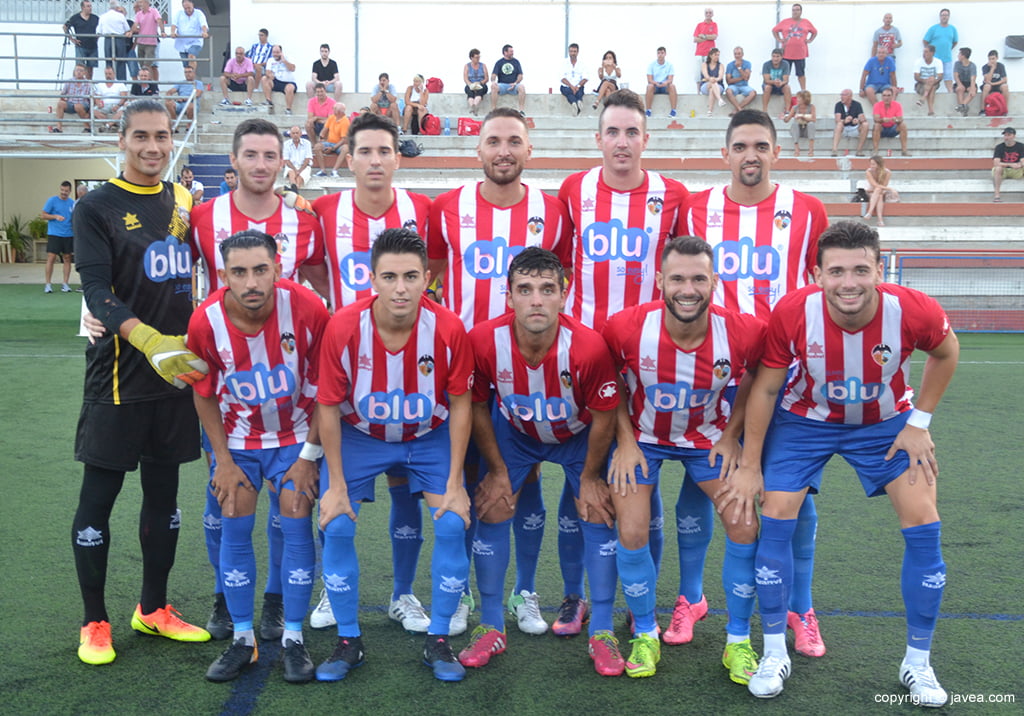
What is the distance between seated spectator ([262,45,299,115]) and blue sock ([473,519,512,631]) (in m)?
15.6

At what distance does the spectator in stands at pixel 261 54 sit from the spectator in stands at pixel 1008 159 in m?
13.2

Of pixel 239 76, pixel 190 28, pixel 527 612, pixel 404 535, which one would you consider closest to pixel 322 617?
pixel 404 535

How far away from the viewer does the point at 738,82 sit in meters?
18.1

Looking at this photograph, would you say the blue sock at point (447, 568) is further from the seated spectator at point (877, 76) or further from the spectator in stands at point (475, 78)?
the seated spectator at point (877, 76)

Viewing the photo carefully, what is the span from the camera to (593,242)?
3998 mm

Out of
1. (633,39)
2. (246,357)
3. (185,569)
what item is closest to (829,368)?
(246,357)

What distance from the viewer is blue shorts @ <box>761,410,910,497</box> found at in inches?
135

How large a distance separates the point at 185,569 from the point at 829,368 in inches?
117

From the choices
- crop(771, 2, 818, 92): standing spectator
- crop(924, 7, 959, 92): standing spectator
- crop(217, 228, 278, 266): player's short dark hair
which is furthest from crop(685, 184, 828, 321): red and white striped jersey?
crop(924, 7, 959, 92): standing spectator

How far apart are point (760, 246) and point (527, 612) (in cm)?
177

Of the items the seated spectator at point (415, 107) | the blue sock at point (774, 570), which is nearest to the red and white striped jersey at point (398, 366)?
the blue sock at point (774, 570)

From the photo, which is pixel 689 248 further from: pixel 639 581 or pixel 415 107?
pixel 415 107

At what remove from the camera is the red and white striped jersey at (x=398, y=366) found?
3436 mm

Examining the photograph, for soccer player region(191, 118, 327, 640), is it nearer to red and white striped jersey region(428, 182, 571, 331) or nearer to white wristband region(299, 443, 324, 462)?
white wristband region(299, 443, 324, 462)
